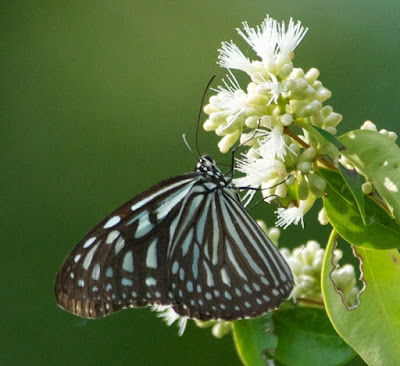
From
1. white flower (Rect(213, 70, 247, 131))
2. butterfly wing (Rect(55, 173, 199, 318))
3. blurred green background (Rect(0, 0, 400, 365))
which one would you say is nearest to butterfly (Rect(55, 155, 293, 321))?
butterfly wing (Rect(55, 173, 199, 318))

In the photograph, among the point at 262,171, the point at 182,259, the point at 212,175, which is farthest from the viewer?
the point at 212,175

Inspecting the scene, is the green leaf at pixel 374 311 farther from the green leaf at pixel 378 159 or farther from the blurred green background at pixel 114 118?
the blurred green background at pixel 114 118

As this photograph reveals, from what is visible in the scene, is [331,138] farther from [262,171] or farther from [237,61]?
[237,61]

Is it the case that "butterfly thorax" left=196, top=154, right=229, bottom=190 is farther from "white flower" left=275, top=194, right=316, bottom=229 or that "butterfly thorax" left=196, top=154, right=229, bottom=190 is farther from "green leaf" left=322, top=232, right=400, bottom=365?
"green leaf" left=322, top=232, right=400, bottom=365

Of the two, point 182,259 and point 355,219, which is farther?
point 182,259

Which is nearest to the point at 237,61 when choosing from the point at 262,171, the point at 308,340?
the point at 262,171

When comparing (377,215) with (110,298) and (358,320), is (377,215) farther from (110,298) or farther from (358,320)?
(110,298)
